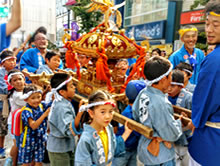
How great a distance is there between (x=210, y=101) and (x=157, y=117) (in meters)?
0.36

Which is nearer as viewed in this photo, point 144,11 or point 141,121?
point 141,121

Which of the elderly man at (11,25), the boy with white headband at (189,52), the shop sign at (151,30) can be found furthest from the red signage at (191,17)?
the elderly man at (11,25)

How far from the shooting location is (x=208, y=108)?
133cm

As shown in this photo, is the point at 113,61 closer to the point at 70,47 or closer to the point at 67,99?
the point at 70,47

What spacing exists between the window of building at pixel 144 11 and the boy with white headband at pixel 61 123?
13.0 m

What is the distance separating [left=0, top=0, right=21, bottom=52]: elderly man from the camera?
4.17ft

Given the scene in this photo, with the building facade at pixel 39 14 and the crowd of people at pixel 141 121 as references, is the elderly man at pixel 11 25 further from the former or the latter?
the building facade at pixel 39 14

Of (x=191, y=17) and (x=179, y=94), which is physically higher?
(x=191, y=17)

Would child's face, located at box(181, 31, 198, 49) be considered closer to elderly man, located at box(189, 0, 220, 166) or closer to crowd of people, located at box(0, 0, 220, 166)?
crowd of people, located at box(0, 0, 220, 166)

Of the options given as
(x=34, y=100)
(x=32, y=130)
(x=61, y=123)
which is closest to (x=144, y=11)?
(x=34, y=100)

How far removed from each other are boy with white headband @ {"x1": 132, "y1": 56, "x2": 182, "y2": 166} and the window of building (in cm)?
1304

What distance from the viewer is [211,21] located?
138 centimetres

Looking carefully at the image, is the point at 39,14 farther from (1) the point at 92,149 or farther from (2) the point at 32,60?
(1) the point at 92,149

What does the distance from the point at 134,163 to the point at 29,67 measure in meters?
2.25
